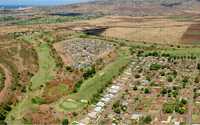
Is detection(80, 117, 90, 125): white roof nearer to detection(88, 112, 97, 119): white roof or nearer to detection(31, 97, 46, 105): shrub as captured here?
detection(88, 112, 97, 119): white roof

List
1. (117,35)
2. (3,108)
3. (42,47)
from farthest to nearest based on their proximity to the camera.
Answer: (117,35) → (42,47) → (3,108)

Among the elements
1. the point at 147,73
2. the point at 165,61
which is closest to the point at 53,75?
the point at 147,73

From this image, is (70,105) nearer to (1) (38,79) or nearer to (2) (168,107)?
(2) (168,107)

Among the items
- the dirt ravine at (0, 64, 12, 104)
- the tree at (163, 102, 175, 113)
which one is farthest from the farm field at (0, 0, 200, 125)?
the tree at (163, 102, 175, 113)

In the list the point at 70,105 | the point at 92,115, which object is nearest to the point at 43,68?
the point at 70,105

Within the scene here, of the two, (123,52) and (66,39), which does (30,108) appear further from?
(66,39)

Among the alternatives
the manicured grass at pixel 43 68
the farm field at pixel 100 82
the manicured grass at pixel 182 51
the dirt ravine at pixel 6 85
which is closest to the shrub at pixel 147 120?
the farm field at pixel 100 82
